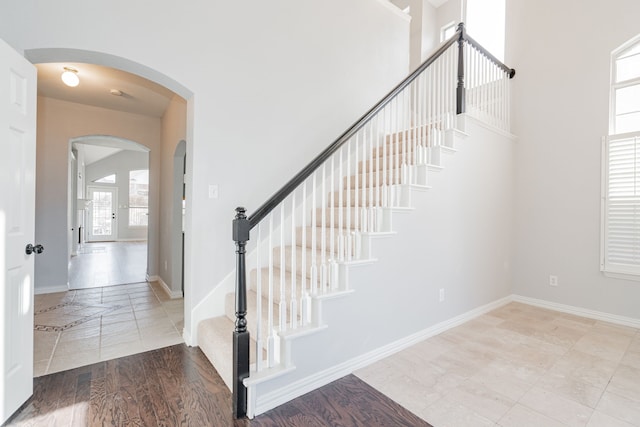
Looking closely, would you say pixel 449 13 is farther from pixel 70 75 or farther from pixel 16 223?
pixel 16 223

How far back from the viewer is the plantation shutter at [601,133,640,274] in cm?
330

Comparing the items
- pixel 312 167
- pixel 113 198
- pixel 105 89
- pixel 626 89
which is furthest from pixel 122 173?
pixel 626 89

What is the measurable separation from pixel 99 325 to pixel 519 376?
387 centimetres

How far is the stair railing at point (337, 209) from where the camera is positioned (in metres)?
1.90

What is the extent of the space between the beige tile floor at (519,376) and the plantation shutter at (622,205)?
2.45ft

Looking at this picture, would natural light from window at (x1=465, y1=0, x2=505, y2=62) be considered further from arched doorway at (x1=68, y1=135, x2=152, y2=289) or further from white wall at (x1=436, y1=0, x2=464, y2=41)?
arched doorway at (x1=68, y1=135, x2=152, y2=289)

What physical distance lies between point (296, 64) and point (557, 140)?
342 cm

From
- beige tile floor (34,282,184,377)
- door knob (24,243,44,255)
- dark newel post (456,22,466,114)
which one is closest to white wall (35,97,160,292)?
beige tile floor (34,282,184,377)

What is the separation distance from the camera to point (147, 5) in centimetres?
244

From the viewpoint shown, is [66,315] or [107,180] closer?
[66,315]

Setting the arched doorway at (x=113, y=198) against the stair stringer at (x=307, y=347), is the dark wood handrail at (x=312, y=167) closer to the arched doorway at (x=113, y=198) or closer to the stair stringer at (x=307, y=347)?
the stair stringer at (x=307, y=347)

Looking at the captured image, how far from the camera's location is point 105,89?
154 inches

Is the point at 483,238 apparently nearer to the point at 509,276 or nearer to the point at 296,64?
the point at 509,276

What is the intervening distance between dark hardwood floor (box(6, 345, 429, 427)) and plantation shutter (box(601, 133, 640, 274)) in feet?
10.8
